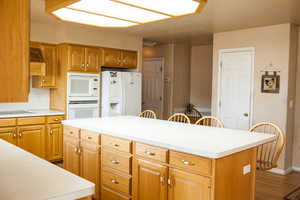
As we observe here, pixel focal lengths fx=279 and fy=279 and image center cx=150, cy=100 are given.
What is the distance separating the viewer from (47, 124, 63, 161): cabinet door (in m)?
4.72

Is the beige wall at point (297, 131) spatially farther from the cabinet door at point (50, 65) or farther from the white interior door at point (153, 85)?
the cabinet door at point (50, 65)

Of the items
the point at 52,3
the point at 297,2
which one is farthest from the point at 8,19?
the point at 297,2

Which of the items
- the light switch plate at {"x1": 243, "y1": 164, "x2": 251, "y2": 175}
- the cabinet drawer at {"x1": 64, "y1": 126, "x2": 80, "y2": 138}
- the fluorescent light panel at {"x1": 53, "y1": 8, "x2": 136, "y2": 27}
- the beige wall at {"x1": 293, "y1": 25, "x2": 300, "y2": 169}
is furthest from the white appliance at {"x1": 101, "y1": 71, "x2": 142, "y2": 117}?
the light switch plate at {"x1": 243, "y1": 164, "x2": 251, "y2": 175}

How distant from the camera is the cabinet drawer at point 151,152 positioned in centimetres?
237

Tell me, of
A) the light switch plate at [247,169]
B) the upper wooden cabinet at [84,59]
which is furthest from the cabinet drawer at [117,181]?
the upper wooden cabinet at [84,59]

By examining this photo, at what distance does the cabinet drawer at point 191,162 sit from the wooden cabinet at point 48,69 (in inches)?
134

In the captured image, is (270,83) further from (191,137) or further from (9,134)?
(9,134)

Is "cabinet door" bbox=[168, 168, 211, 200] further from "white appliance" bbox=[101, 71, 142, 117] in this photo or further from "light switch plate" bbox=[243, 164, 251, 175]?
"white appliance" bbox=[101, 71, 142, 117]

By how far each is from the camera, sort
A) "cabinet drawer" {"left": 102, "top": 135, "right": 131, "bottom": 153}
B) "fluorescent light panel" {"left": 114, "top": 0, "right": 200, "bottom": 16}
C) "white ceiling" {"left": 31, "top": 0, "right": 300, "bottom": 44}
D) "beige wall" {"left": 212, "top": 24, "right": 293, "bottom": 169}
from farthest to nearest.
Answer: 1. "beige wall" {"left": 212, "top": 24, "right": 293, "bottom": 169}
2. "white ceiling" {"left": 31, "top": 0, "right": 300, "bottom": 44}
3. "cabinet drawer" {"left": 102, "top": 135, "right": 131, "bottom": 153}
4. "fluorescent light panel" {"left": 114, "top": 0, "right": 200, "bottom": 16}

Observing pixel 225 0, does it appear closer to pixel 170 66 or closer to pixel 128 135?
pixel 128 135

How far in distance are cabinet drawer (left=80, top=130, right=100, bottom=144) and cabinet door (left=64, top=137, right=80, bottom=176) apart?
169 mm

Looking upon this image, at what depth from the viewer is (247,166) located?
2428mm

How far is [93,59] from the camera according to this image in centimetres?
524

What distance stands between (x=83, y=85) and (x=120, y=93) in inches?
29.0
